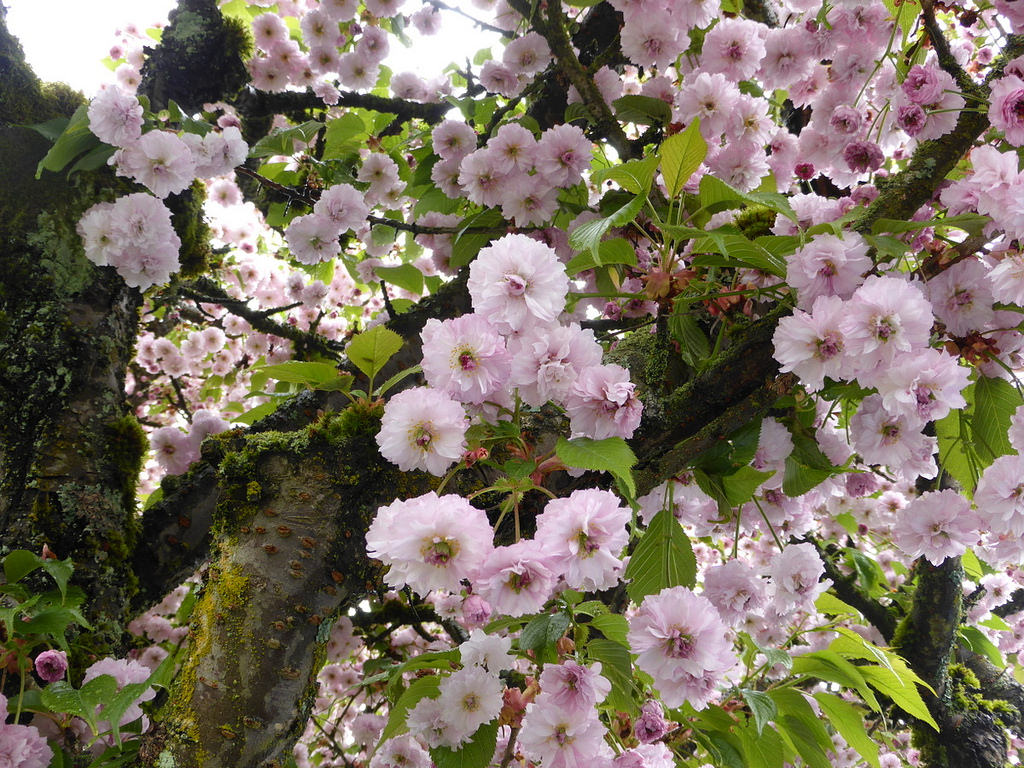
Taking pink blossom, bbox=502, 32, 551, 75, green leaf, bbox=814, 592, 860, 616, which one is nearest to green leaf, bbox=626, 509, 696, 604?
green leaf, bbox=814, 592, 860, 616

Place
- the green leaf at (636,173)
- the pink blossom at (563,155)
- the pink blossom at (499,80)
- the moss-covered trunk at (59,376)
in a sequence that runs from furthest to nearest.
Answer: the pink blossom at (499,80)
the pink blossom at (563,155)
the moss-covered trunk at (59,376)
the green leaf at (636,173)

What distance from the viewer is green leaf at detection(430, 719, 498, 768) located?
103 centimetres

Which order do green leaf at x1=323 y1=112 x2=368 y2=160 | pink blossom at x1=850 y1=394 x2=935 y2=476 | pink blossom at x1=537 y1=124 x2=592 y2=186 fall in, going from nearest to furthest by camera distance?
pink blossom at x1=850 y1=394 x2=935 y2=476 < pink blossom at x1=537 y1=124 x2=592 y2=186 < green leaf at x1=323 y1=112 x2=368 y2=160

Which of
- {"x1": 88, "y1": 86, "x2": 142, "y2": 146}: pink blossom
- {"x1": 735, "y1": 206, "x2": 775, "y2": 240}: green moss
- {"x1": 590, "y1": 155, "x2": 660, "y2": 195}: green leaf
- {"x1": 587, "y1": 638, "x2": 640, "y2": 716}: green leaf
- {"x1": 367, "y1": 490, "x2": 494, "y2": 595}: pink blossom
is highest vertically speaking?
{"x1": 88, "y1": 86, "x2": 142, "y2": 146}: pink blossom

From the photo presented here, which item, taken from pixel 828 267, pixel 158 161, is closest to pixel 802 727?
pixel 828 267

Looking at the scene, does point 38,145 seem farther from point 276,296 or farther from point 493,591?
point 276,296

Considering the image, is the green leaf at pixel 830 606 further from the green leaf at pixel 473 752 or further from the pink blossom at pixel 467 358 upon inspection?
the pink blossom at pixel 467 358

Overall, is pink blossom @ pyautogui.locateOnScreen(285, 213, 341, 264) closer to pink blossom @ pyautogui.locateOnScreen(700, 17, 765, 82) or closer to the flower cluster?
pink blossom @ pyautogui.locateOnScreen(700, 17, 765, 82)

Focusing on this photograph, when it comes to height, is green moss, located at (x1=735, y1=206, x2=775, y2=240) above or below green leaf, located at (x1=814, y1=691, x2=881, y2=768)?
above

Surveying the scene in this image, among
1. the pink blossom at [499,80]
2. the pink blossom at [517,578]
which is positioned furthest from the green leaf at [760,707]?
the pink blossom at [499,80]

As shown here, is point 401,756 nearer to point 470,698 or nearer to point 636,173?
point 470,698

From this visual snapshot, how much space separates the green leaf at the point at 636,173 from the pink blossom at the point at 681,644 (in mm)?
708

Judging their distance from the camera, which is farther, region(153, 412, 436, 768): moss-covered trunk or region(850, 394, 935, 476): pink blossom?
region(850, 394, 935, 476): pink blossom

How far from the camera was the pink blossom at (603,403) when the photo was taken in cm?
90
